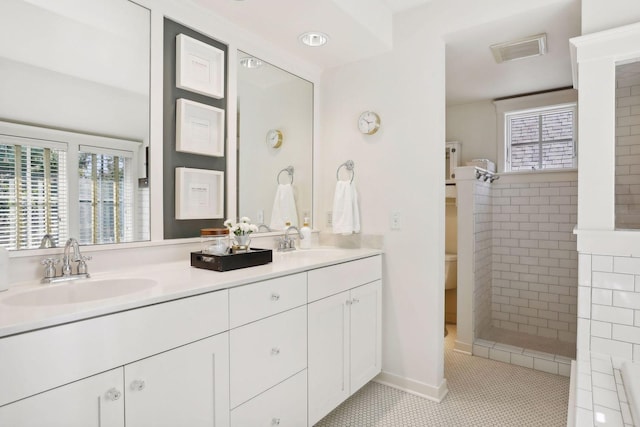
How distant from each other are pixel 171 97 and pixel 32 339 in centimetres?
132

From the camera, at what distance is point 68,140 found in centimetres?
154

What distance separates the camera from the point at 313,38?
2297 mm

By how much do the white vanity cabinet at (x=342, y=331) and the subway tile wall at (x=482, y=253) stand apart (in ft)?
3.95

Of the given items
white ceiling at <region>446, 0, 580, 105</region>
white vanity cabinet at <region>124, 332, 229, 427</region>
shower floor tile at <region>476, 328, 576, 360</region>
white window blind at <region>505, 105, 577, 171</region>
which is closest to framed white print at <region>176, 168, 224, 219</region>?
white vanity cabinet at <region>124, 332, 229, 427</region>

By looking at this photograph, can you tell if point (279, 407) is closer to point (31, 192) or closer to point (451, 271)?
point (31, 192)

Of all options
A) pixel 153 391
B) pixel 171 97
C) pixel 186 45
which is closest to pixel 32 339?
pixel 153 391

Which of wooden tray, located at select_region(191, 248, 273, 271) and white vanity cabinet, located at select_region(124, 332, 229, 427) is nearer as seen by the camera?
A: white vanity cabinet, located at select_region(124, 332, 229, 427)

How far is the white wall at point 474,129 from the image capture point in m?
3.78

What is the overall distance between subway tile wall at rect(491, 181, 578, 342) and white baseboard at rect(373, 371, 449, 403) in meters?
1.49

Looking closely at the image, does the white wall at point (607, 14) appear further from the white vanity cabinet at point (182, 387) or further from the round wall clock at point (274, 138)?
the white vanity cabinet at point (182, 387)

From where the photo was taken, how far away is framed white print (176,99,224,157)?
1.89m

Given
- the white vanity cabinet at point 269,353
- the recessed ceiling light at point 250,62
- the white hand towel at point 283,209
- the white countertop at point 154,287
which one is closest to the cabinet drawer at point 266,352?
the white vanity cabinet at point 269,353

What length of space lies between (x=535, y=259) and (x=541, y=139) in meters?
1.18

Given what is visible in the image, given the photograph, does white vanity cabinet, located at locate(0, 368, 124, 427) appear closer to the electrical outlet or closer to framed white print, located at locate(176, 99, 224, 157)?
framed white print, located at locate(176, 99, 224, 157)
